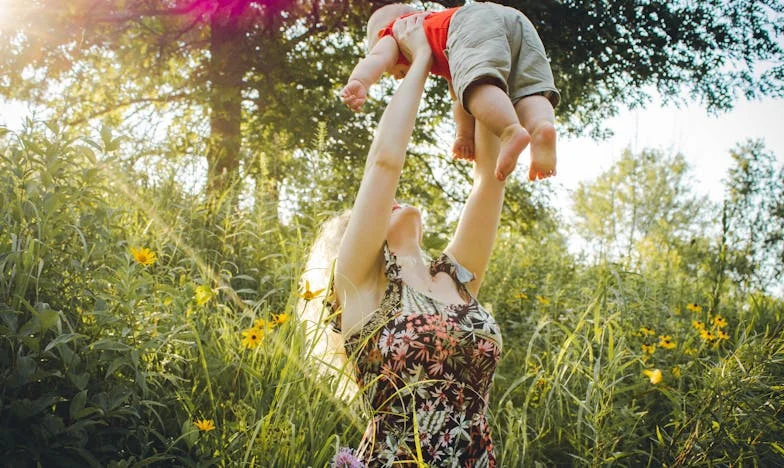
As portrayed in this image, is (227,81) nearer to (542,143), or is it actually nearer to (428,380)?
(542,143)

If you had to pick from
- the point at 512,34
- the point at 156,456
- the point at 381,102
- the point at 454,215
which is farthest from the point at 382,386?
the point at 381,102

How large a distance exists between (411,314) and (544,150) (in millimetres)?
625

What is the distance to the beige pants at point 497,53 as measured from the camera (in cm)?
172

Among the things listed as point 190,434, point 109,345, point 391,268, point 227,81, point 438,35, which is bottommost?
point 190,434

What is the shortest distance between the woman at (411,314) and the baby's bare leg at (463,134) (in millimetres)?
46

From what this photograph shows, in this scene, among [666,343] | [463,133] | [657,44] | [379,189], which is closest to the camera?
[379,189]

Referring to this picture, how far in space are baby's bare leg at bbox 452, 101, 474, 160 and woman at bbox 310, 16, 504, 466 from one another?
0.15ft

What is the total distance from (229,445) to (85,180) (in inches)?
34.9

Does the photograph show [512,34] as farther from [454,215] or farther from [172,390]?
[454,215]

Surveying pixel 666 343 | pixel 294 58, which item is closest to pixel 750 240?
pixel 666 343

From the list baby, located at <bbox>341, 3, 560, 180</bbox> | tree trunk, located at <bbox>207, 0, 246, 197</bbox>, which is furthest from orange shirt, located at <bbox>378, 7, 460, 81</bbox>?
tree trunk, located at <bbox>207, 0, 246, 197</bbox>

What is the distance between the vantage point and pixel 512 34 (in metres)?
1.90

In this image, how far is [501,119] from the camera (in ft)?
5.30

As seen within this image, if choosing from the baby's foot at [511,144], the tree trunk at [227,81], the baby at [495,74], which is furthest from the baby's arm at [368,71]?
the tree trunk at [227,81]
